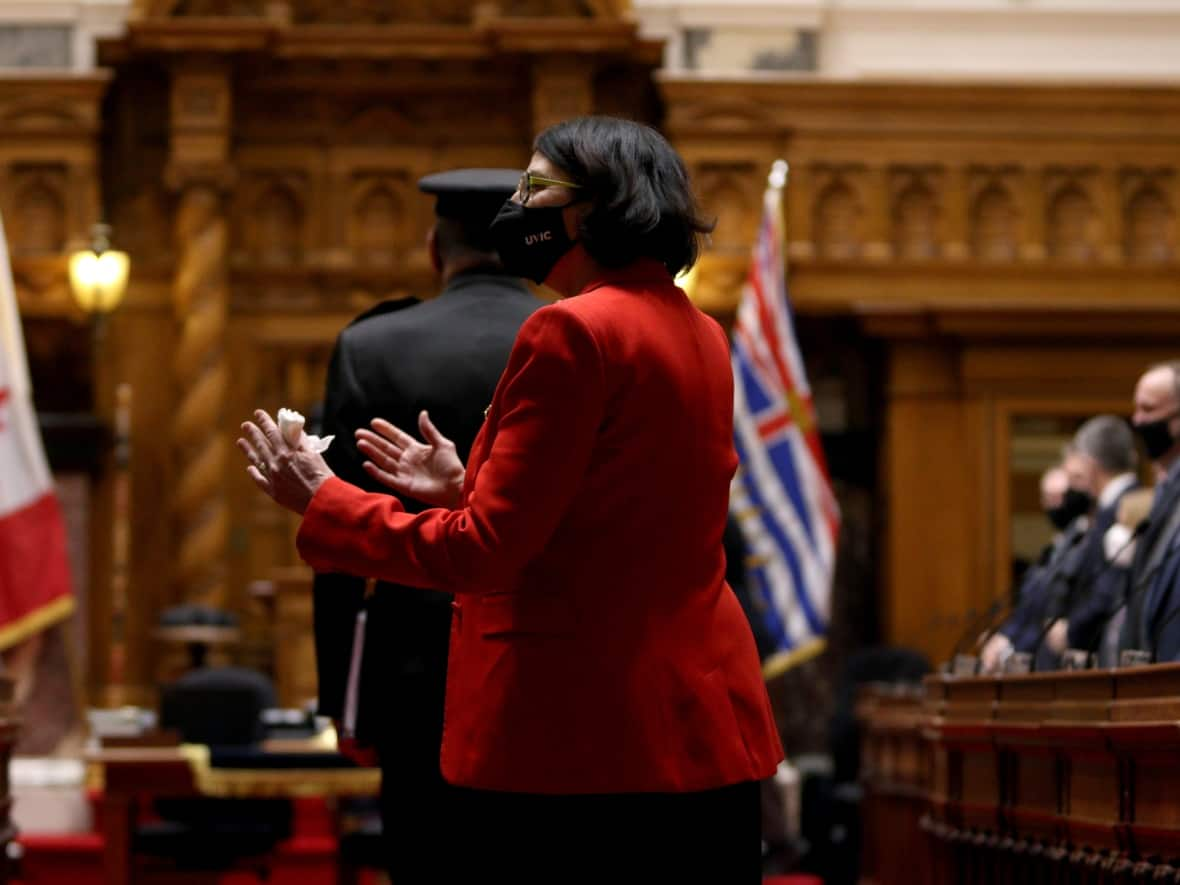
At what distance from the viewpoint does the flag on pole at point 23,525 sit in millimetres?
7691

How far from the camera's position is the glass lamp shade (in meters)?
11.6

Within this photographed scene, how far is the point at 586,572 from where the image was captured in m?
2.67

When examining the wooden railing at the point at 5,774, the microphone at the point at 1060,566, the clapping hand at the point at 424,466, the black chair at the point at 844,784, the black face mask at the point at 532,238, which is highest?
the black face mask at the point at 532,238

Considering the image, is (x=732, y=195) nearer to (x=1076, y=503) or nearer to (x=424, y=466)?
(x=1076, y=503)

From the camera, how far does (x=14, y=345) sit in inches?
303

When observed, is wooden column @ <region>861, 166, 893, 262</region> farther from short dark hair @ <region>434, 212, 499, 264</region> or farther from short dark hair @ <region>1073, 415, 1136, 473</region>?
short dark hair @ <region>434, 212, 499, 264</region>

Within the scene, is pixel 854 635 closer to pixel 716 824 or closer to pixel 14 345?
pixel 14 345

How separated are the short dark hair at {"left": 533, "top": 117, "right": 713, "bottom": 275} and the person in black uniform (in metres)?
0.86

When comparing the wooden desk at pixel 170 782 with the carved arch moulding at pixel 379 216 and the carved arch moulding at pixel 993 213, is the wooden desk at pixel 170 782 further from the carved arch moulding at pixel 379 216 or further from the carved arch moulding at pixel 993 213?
the carved arch moulding at pixel 993 213

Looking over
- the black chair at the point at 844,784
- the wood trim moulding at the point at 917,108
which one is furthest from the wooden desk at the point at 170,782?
the wood trim moulding at the point at 917,108

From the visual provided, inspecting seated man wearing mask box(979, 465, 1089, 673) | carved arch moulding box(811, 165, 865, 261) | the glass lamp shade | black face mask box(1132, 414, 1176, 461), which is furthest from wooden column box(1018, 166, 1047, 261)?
black face mask box(1132, 414, 1176, 461)

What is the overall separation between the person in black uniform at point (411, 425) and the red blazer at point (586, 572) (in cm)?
87

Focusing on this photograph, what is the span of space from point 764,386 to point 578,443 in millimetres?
8806

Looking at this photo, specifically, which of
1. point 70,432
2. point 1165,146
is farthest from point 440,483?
point 1165,146
